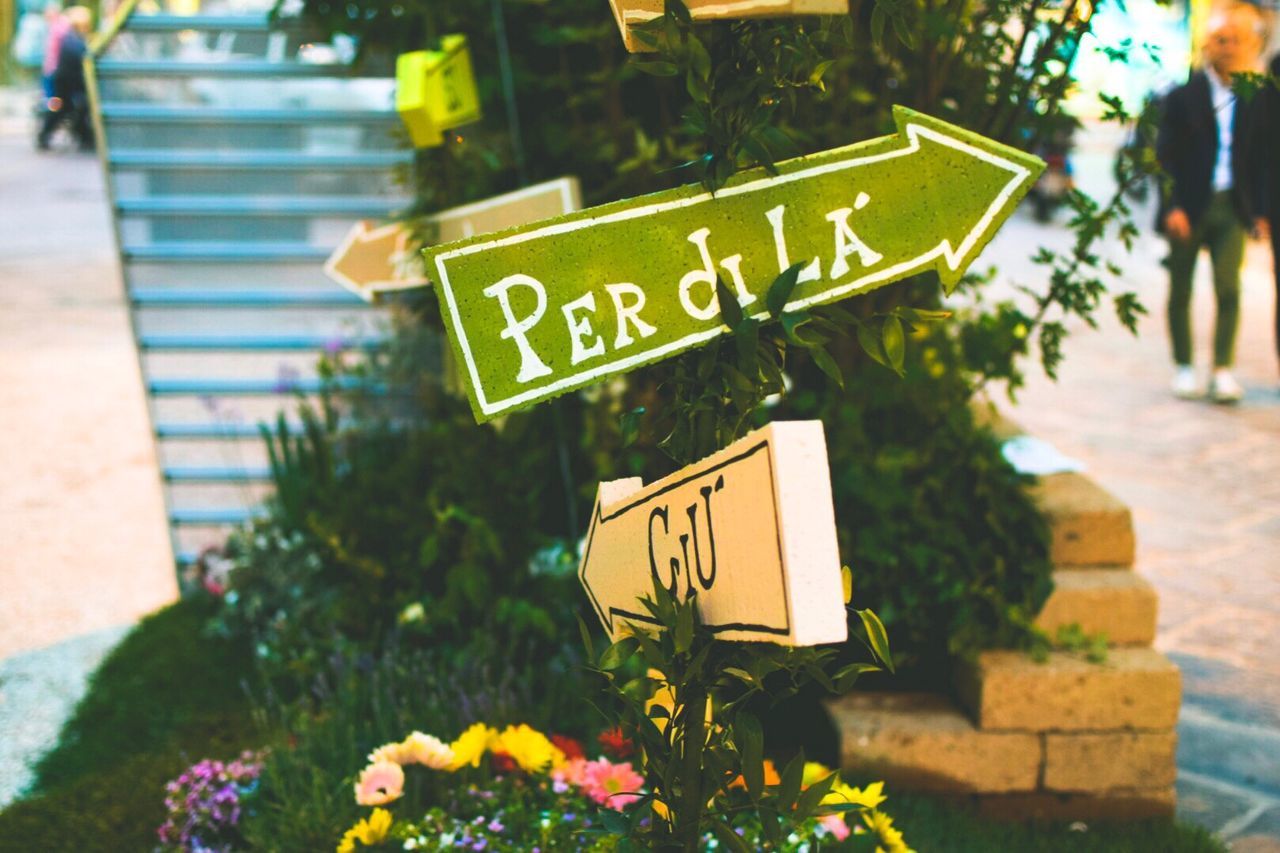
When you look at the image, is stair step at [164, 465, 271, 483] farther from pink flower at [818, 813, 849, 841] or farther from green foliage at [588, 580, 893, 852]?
green foliage at [588, 580, 893, 852]

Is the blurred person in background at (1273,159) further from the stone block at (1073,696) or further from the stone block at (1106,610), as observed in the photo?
the stone block at (1073,696)

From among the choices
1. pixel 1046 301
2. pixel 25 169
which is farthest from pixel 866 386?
pixel 25 169

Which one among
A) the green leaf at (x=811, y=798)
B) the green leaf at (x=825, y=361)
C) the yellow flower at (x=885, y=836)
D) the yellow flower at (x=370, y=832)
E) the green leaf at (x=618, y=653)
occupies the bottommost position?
the yellow flower at (x=885, y=836)

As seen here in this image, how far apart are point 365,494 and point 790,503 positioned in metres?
2.42

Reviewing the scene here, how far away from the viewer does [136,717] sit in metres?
3.02

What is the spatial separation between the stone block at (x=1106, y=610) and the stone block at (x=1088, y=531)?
4.2 inches

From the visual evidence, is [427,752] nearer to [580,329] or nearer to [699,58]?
[580,329]

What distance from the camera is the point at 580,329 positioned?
1.21 meters

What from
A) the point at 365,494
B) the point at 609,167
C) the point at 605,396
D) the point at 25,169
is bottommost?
the point at 365,494

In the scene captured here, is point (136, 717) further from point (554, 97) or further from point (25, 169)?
point (25, 169)

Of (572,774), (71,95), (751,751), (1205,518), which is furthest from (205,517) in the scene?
(71,95)

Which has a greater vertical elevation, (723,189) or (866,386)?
(723,189)

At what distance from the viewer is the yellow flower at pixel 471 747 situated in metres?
2.11

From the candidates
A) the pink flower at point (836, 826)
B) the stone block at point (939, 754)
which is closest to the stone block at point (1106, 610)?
the stone block at point (939, 754)
